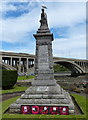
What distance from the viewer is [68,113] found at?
10164mm

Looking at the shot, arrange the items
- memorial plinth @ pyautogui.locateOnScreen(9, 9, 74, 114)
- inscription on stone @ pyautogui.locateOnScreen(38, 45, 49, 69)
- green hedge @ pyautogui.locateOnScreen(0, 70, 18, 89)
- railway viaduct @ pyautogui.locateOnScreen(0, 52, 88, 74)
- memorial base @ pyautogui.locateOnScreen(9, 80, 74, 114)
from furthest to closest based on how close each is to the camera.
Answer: railway viaduct @ pyautogui.locateOnScreen(0, 52, 88, 74), green hedge @ pyautogui.locateOnScreen(0, 70, 18, 89), inscription on stone @ pyautogui.locateOnScreen(38, 45, 49, 69), memorial plinth @ pyautogui.locateOnScreen(9, 9, 74, 114), memorial base @ pyautogui.locateOnScreen(9, 80, 74, 114)

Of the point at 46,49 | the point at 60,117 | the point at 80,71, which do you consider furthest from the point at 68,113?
the point at 80,71

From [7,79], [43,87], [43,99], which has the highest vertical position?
[43,87]

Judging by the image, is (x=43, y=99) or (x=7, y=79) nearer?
(x=43, y=99)

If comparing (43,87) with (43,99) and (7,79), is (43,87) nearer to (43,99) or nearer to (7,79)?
(43,99)

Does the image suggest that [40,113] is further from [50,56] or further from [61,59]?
[61,59]

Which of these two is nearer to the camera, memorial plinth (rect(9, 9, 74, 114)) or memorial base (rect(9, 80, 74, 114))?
memorial base (rect(9, 80, 74, 114))

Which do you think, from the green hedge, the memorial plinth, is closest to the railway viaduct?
the green hedge

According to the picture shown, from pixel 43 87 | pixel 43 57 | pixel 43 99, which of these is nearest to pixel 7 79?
pixel 43 57

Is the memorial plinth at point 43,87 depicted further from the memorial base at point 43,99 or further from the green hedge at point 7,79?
the green hedge at point 7,79

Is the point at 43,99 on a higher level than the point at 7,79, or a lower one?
higher

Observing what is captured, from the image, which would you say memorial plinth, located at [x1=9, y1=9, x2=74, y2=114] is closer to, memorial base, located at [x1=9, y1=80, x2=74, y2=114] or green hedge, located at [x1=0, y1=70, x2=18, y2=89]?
memorial base, located at [x1=9, y1=80, x2=74, y2=114]

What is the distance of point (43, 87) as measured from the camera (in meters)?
12.3

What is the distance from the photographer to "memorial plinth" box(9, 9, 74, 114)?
1098 centimetres
